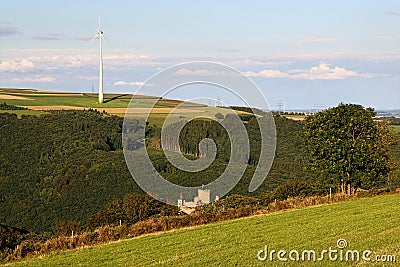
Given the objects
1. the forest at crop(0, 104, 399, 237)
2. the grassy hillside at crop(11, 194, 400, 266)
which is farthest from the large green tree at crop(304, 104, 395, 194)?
the grassy hillside at crop(11, 194, 400, 266)

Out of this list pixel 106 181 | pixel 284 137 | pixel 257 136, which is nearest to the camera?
pixel 257 136

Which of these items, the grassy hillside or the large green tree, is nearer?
the grassy hillside

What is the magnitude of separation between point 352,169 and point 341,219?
1632cm

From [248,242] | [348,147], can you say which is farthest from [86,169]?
[248,242]

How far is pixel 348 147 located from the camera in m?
38.9

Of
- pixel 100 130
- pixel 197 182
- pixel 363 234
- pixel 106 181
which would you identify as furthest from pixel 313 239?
pixel 100 130

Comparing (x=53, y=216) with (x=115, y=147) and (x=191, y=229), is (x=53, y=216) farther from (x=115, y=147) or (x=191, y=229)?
(x=191, y=229)

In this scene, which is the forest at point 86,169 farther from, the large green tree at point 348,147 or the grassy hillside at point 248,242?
the grassy hillside at point 248,242

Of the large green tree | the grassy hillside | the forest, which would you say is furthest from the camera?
the forest

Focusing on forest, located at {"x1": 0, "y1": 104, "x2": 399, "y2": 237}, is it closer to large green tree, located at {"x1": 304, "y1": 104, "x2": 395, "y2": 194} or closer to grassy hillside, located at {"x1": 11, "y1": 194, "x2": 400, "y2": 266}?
large green tree, located at {"x1": 304, "y1": 104, "x2": 395, "y2": 194}

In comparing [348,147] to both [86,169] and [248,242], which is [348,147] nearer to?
[248,242]

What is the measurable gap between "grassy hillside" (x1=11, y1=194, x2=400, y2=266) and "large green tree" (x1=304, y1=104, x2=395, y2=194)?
13184 mm

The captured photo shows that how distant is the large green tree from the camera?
38.9 m

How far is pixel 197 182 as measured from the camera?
54.4m
